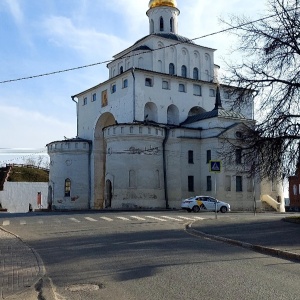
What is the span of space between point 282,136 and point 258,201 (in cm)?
2889

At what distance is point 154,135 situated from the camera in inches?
1847

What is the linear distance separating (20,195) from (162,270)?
59.7 metres

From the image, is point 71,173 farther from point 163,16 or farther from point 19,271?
point 19,271

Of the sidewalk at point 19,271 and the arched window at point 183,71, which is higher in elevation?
the arched window at point 183,71

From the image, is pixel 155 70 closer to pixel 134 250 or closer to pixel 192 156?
pixel 192 156

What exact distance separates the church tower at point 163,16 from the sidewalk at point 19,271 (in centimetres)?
4637

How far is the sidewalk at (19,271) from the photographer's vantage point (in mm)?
7635

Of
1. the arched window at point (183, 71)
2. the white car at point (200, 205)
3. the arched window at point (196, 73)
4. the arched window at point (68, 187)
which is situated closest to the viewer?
the white car at point (200, 205)

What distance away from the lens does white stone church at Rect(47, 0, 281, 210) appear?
45781mm

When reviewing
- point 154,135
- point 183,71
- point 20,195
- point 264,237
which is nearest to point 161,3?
point 183,71

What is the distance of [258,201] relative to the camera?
4828 cm

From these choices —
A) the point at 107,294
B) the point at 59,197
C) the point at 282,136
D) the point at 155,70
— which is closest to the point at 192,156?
the point at 155,70

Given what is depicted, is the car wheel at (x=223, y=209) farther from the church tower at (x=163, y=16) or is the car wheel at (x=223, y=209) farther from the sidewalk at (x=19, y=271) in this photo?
the church tower at (x=163, y=16)

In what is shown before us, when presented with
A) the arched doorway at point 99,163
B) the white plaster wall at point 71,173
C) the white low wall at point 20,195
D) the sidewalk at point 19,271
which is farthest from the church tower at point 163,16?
the sidewalk at point 19,271
